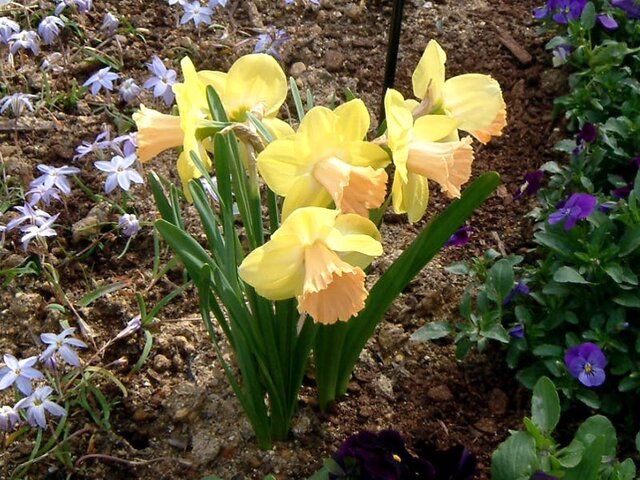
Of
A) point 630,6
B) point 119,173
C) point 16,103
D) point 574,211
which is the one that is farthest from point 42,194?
point 630,6

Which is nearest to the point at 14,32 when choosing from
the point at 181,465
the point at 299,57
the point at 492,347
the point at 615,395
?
the point at 299,57

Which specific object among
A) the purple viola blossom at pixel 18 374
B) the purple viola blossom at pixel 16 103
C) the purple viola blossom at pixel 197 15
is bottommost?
the purple viola blossom at pixel 18 374

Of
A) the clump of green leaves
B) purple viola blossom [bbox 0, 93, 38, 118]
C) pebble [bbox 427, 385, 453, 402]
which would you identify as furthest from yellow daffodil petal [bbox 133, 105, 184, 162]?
purple viola blossom [bbox 0, 93, 38, 118]

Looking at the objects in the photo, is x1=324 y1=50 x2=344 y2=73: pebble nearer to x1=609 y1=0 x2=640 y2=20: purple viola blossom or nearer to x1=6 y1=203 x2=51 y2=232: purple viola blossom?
x1=609 y1=0 x2=640 y2=20: purple viola blossom

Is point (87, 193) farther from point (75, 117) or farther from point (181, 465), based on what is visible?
point (181, 465)

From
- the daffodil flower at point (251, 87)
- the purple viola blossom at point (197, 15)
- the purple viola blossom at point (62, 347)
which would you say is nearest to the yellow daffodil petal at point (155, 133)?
the daffodil flower at point (251, 87)

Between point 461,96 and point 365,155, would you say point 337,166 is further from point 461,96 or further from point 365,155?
point 461,96

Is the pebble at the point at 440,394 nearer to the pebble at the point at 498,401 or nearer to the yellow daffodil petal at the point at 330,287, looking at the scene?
the pebble at the point at 498,401
